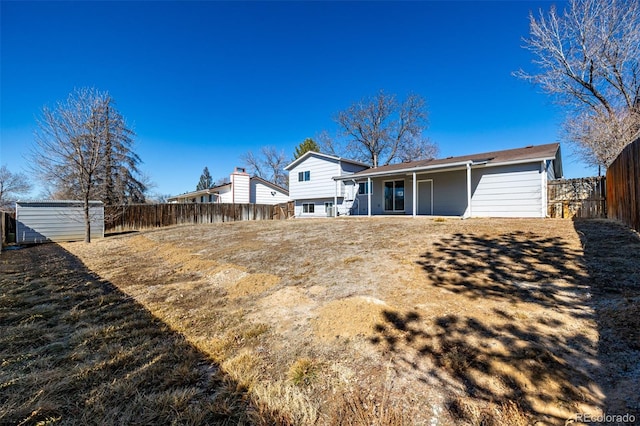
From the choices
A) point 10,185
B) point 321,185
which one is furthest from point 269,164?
point 10,185

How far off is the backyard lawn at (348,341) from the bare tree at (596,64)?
13633 millimetres

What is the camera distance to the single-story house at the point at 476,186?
10.9 metres

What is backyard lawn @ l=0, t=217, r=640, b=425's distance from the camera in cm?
184

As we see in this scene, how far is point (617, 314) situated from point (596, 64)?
17908mm

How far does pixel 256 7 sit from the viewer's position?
11.2 metres

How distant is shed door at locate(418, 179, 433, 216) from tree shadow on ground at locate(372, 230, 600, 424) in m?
9.86

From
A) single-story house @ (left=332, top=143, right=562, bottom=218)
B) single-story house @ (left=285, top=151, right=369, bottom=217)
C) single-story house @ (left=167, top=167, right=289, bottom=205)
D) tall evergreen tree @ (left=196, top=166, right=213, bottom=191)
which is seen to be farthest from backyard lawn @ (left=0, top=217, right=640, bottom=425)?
tall evergreen tree @ (left=196, top=166, right=213, bottom=191)

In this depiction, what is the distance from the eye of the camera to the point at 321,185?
1942cm

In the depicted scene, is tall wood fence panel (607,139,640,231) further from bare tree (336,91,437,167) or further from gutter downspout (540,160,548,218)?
bare tree (336,91,437,167)

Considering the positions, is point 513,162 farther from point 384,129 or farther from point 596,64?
point 384,129

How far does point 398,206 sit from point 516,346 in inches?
522

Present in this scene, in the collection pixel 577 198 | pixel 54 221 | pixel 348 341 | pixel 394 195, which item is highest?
pixel 394 195

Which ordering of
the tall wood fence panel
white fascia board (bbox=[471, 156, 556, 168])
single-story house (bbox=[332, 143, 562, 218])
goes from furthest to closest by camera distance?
single-story house (bbox=[332, 143, 562, 218]) → white fascia board (bbox=[471, 156, 556, 168]) → the tall wood fence panel

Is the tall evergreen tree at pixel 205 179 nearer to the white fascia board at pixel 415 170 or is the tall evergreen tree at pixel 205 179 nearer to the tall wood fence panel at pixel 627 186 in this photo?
the white fascia board at pixel 415 170
